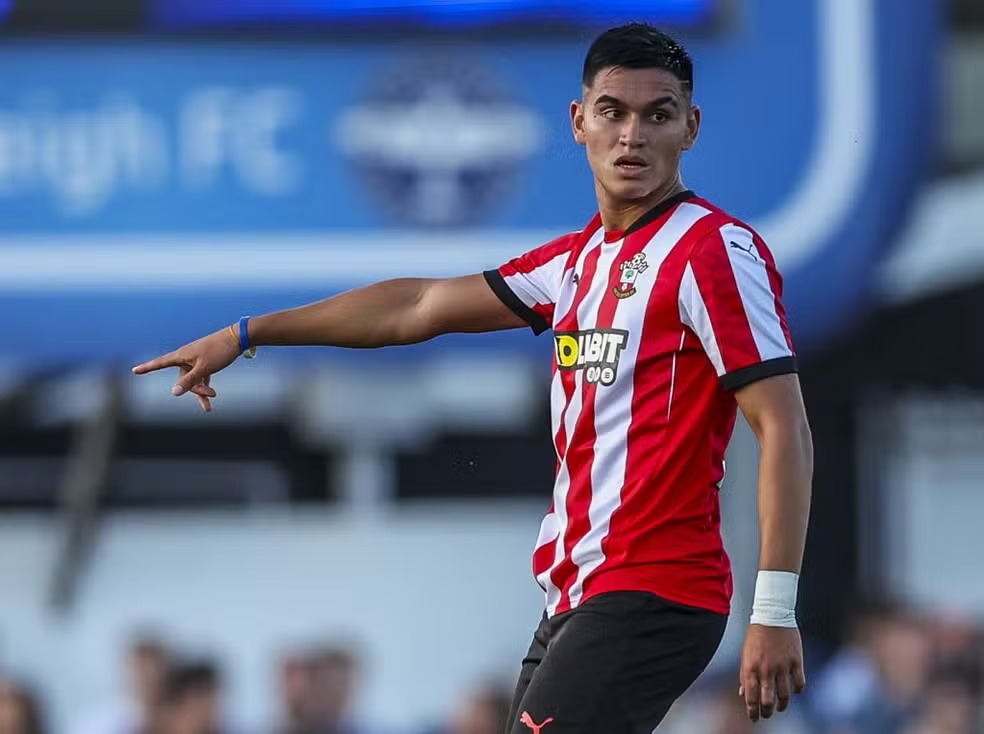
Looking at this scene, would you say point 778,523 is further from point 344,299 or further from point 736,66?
point 736,66

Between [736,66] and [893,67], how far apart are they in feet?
2.46

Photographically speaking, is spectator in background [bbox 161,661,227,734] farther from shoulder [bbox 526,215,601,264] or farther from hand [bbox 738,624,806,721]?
hand [bbox 738,624,806,721]

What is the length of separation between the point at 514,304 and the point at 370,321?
1.11 ft

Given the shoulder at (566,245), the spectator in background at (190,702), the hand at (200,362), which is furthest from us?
the spectator in background at (190,702)

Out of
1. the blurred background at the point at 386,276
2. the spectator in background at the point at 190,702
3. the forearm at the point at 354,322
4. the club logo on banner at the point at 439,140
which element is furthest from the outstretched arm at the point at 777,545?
the spectator in background at the point at 190,702

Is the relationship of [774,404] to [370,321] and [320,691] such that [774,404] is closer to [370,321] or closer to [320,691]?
[370,321]

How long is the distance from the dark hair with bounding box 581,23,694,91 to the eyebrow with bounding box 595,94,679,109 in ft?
0.18

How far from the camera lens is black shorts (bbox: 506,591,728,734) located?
3.94 metres

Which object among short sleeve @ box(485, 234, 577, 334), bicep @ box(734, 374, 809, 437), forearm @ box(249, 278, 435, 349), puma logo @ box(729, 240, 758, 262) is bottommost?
bicep @ box(734, 374, 809, 437)

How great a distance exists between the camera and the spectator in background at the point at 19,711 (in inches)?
389

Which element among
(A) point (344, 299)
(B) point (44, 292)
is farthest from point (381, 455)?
(A) point (344, 299)

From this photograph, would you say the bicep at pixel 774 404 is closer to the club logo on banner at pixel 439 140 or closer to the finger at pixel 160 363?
the finger at pixel 160 363

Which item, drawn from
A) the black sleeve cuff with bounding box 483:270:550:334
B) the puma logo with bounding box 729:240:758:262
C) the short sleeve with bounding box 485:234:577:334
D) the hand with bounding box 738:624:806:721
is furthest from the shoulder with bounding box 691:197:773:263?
the hand with bounding box 738:624:806:721

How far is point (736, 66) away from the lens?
950cm
